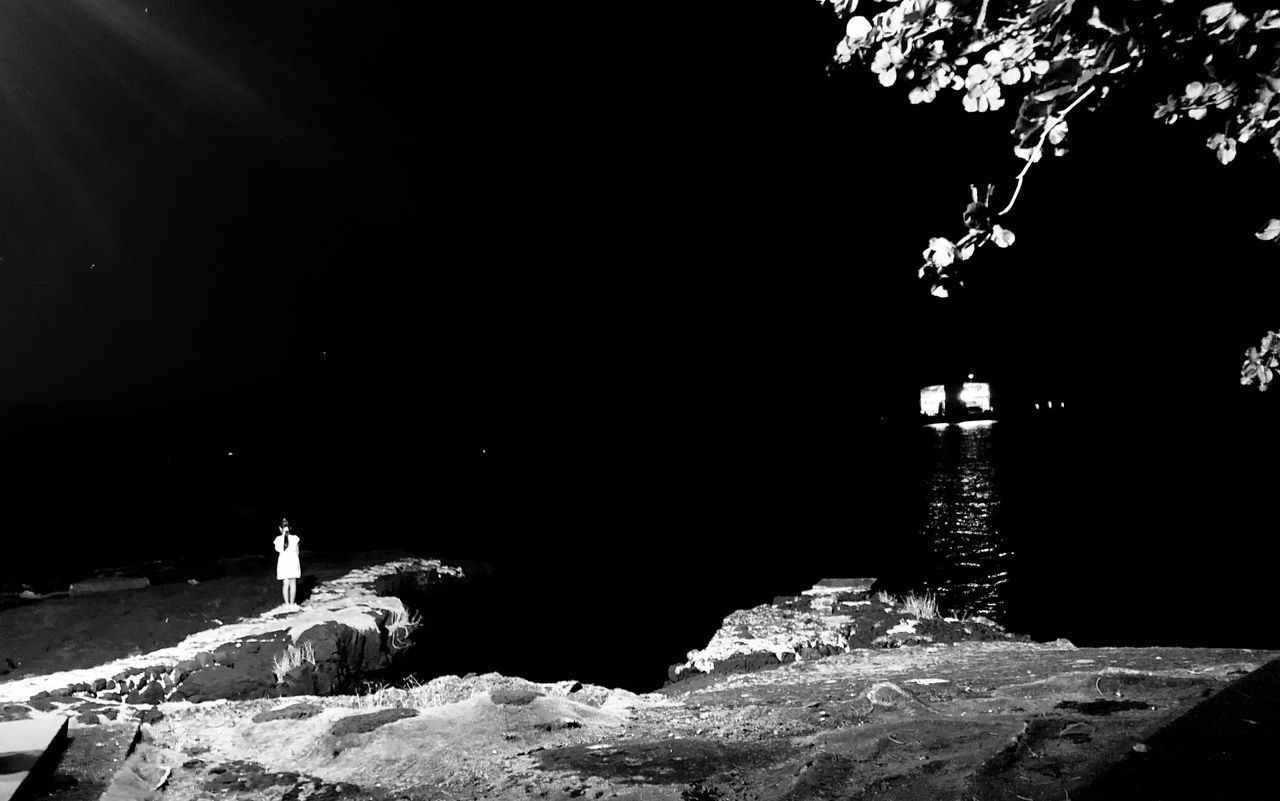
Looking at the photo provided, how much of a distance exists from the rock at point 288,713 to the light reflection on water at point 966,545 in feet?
51.0

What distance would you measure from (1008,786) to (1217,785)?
946mm

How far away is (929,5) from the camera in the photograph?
2729 millimetres

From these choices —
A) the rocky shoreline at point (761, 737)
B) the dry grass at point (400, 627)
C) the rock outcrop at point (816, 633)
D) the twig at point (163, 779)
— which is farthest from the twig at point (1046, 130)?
the dry grass at point (400, 627)

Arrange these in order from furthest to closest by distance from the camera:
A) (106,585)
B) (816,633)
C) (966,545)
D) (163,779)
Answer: (966,545) → (106,585) → (816,633) → (163,779)

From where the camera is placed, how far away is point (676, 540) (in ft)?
138

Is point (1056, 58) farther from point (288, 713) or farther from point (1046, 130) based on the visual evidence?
point (288, 713)

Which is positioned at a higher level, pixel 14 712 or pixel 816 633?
pixel 14 712

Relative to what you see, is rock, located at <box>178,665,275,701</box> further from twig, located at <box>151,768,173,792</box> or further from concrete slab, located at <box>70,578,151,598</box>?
concrete slab, located at <box>70,578,151,598</box>

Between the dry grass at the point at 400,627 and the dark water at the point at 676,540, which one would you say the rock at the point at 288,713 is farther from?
the dark water at the point at 676,540

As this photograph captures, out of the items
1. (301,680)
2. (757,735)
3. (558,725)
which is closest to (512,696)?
(558,725)

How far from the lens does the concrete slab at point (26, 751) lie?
487 centimetres

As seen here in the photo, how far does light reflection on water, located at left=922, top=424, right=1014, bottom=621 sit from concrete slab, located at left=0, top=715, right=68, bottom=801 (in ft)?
58.5

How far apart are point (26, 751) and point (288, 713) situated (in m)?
2.61

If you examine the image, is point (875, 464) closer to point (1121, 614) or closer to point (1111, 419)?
point (1121, 614)
